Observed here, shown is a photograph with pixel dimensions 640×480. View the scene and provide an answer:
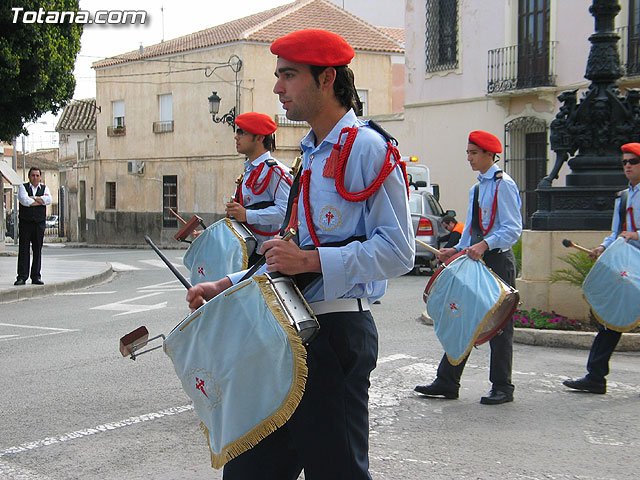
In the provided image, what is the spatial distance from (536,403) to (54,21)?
44.9ft

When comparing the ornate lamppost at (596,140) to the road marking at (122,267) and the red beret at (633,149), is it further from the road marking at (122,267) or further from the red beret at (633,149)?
the road marking at (122,267)

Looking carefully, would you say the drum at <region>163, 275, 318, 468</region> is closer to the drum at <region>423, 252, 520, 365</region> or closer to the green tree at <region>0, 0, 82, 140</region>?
the drum at <region>423, 252, 520, 365</region>

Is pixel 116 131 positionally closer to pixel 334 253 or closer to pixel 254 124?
pixel 254 124

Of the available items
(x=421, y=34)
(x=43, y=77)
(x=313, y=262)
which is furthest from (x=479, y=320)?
(x=421, y=34)

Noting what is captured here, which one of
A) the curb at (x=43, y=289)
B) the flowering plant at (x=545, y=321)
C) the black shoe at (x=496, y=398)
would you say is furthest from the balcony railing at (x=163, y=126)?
the black shoe at (x=496, y=398)

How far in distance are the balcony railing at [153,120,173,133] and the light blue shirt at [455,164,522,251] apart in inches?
1275

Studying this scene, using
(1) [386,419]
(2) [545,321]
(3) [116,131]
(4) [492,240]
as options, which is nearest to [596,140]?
(2) [545,321]

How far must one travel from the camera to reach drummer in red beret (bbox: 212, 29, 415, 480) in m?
2.79

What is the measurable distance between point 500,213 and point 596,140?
4248 millimetres

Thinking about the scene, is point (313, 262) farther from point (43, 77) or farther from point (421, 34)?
point (421, 34)

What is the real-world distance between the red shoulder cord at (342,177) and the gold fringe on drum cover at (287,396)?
1.21ft

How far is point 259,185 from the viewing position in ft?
20.8

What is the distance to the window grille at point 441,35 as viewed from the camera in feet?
86.3

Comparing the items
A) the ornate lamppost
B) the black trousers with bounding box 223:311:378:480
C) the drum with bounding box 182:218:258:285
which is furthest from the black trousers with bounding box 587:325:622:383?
the black trousers with bounding box 223:311:378:480
